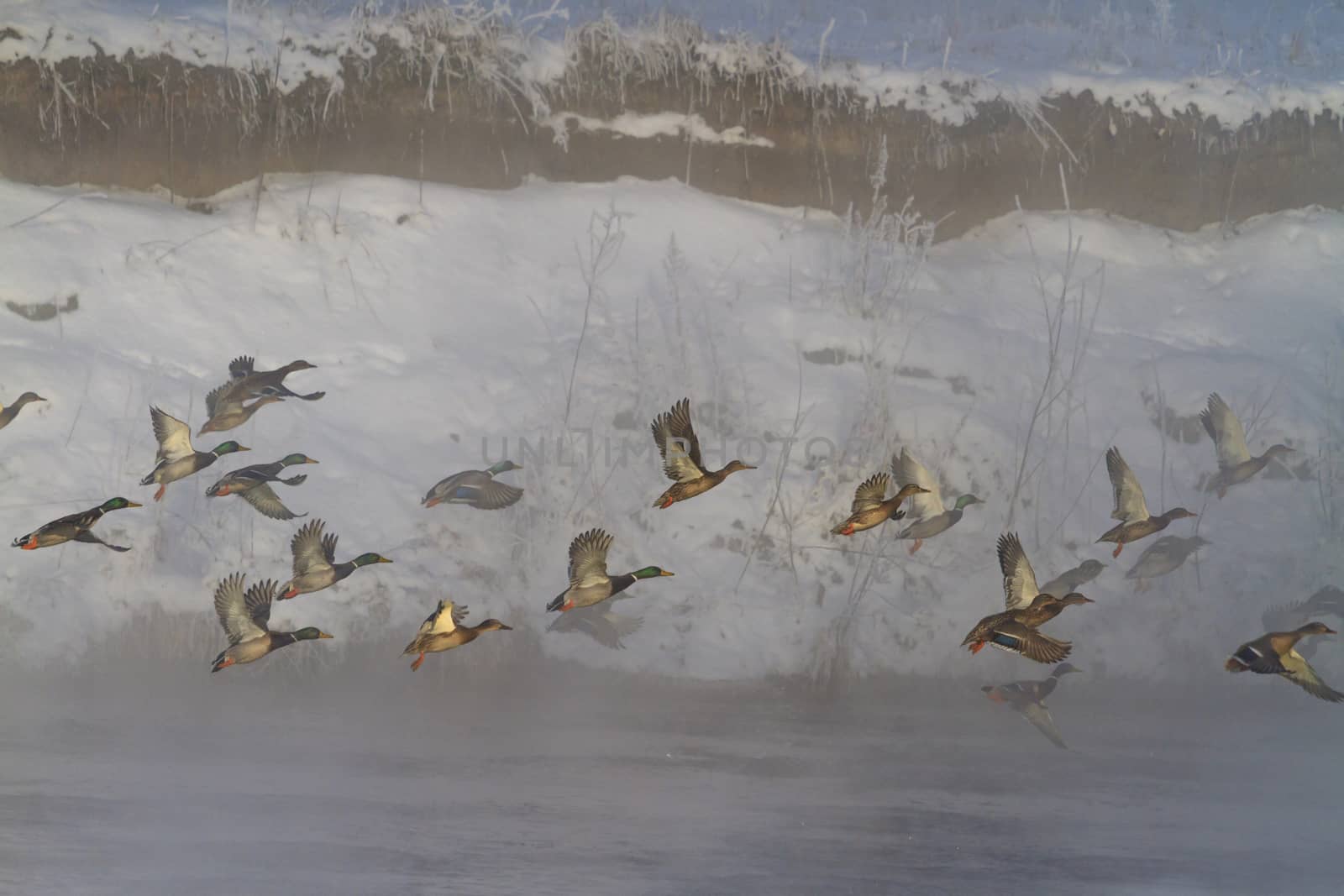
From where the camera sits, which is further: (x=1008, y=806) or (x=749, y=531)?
(x=749, y=531)

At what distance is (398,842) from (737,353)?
3407 millimetres

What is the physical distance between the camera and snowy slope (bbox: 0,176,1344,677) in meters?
7.17

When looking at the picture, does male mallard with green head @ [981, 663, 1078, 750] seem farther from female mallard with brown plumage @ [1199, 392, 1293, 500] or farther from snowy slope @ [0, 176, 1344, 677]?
female mallard with brown plumage @ [1199, 392, 1293, 500]

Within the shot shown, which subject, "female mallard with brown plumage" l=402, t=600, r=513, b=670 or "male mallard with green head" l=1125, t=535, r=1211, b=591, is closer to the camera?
"female mallard with brown plumage" l=402, t=600, r=513, b=670

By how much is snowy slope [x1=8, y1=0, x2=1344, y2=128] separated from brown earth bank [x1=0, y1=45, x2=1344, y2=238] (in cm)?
9

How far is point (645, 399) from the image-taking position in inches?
307

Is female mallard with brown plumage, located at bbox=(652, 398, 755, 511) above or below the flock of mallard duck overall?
above

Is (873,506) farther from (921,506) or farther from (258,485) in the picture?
(258,485)

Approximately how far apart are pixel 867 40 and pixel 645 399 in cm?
263

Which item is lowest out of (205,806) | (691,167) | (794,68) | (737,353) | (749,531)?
(205,806)

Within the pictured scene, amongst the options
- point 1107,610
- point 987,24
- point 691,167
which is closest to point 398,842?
point 1107,610

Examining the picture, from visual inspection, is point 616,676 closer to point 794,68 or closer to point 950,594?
point 950,594

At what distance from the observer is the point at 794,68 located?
28.5 ft

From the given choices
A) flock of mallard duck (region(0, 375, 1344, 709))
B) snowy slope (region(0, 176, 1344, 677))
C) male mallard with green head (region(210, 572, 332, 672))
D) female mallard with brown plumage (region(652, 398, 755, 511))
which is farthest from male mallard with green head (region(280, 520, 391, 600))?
snowy slope (region(0, 176, 1344, 677))
